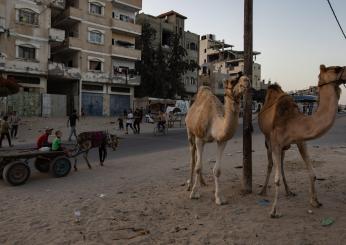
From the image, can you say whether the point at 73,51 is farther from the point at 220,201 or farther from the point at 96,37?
the point at 220,201

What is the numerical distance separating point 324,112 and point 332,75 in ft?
2.19

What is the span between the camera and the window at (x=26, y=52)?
A: 3681 cm

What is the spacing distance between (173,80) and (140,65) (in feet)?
16.9

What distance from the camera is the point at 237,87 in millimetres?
6961

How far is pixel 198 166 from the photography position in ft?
26.9

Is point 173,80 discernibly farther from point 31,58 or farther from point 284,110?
point 284,110

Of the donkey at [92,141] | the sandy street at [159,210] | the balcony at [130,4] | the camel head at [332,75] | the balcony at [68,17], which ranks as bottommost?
the sandy street at [159,210]

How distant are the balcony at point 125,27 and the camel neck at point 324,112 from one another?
4212cm

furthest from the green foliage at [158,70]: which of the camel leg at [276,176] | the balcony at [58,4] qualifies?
the camel leg at [276,176]

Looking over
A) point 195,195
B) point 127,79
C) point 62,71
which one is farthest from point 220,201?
point 127,79

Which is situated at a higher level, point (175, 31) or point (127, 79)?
point (175, 31)

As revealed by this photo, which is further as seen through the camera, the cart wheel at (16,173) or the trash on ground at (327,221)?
the cart wheel at (16,173)

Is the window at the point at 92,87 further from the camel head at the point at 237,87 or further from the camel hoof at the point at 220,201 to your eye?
the camel head at the point at 237,87

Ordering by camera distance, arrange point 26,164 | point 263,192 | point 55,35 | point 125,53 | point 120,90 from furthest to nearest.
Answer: point 120,90 < point 125,53 < point 55,35 < point 26,164 < point 263,192
